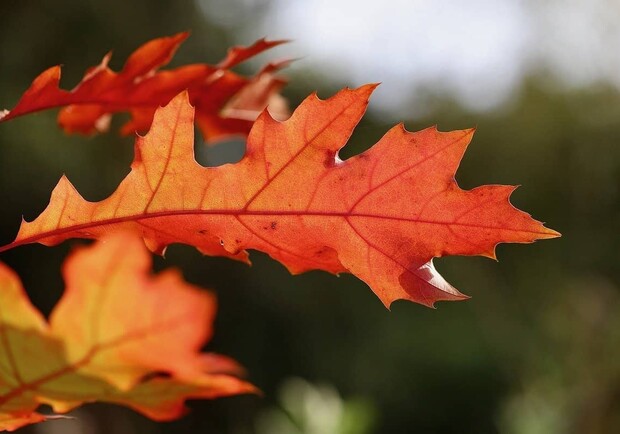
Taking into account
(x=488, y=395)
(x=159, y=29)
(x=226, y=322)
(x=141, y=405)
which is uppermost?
(x=141, y=405)

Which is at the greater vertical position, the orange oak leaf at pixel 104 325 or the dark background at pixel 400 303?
the orange oak leaf at pixel 104 325

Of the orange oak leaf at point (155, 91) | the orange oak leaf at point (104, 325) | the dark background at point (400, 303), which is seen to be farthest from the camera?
the dark background at point (400, 303)

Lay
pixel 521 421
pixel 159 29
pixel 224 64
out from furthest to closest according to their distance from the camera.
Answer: pixel 159 29 → pixel 521 421 → pixel 224 64

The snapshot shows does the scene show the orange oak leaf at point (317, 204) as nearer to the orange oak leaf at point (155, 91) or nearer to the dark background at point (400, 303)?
the orange oak leaf at point (155, 91)

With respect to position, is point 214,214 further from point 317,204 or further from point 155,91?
point 155,91

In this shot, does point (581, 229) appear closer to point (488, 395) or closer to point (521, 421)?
point (488, 395)

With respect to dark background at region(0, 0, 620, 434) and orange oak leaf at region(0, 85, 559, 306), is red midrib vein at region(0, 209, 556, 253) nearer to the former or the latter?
orange oak leaf at region(0, 85, 559, 306)

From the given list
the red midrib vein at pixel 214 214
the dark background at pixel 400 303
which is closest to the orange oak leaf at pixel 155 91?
the red midrib vein at pixel 214 214

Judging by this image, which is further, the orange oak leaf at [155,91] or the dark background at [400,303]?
the dark background at [400,303]

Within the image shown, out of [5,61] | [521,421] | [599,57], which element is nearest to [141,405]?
[521,421]
